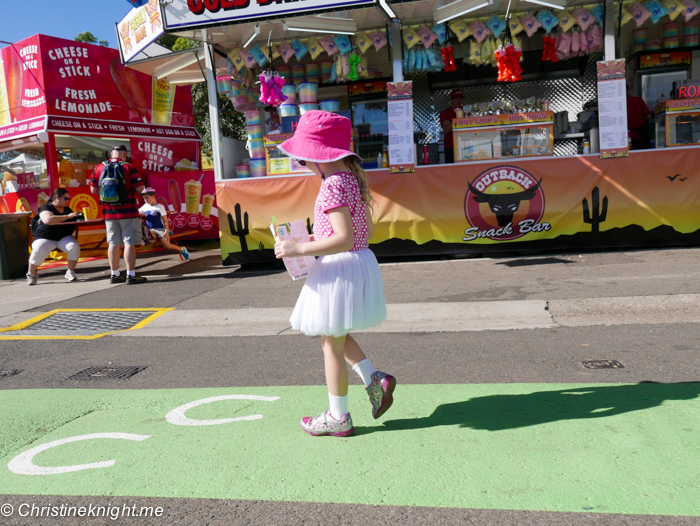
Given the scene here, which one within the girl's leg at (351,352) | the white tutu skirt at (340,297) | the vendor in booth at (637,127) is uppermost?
the vendor in booth at (637,127)

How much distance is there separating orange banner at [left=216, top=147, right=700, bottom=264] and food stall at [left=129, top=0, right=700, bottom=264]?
0.05ft

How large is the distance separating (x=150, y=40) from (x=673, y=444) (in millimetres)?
10272

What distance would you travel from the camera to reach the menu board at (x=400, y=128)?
9703 millimetres

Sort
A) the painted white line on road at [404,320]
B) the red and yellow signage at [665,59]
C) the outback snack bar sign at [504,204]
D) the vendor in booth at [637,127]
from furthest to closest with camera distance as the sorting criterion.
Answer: the red and yellow signage at [665,59] < the vendor in booth at [637,127] < the outback snack bar sign at [504,204] < the painted white line on road at [404,320]

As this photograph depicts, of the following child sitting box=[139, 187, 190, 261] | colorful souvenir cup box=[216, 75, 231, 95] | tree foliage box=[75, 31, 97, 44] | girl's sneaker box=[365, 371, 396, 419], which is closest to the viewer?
girl's sneaker box=[365, 371, 396, 419]

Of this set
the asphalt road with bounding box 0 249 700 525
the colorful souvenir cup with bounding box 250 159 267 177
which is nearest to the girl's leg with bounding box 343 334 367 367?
the asphalt road with bounding box 0 249 700 525

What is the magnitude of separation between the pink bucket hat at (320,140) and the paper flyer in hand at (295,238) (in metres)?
Result: 0.36

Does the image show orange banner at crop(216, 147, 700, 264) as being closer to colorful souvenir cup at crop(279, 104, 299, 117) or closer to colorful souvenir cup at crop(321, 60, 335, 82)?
colorful souvenir cup at crop(279, 104, 299, 117)

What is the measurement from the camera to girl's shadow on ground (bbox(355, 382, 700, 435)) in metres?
3.43

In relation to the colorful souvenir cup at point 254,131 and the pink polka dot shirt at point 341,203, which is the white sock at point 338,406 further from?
the colorful souvenir cup at point 254,131

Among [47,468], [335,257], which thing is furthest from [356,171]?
[47,468]

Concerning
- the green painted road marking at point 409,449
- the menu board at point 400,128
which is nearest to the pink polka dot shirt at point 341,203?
the green painted road marking at point 409,449

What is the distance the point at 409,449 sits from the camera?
3.12m

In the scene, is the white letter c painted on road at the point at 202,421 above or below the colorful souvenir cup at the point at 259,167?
below
